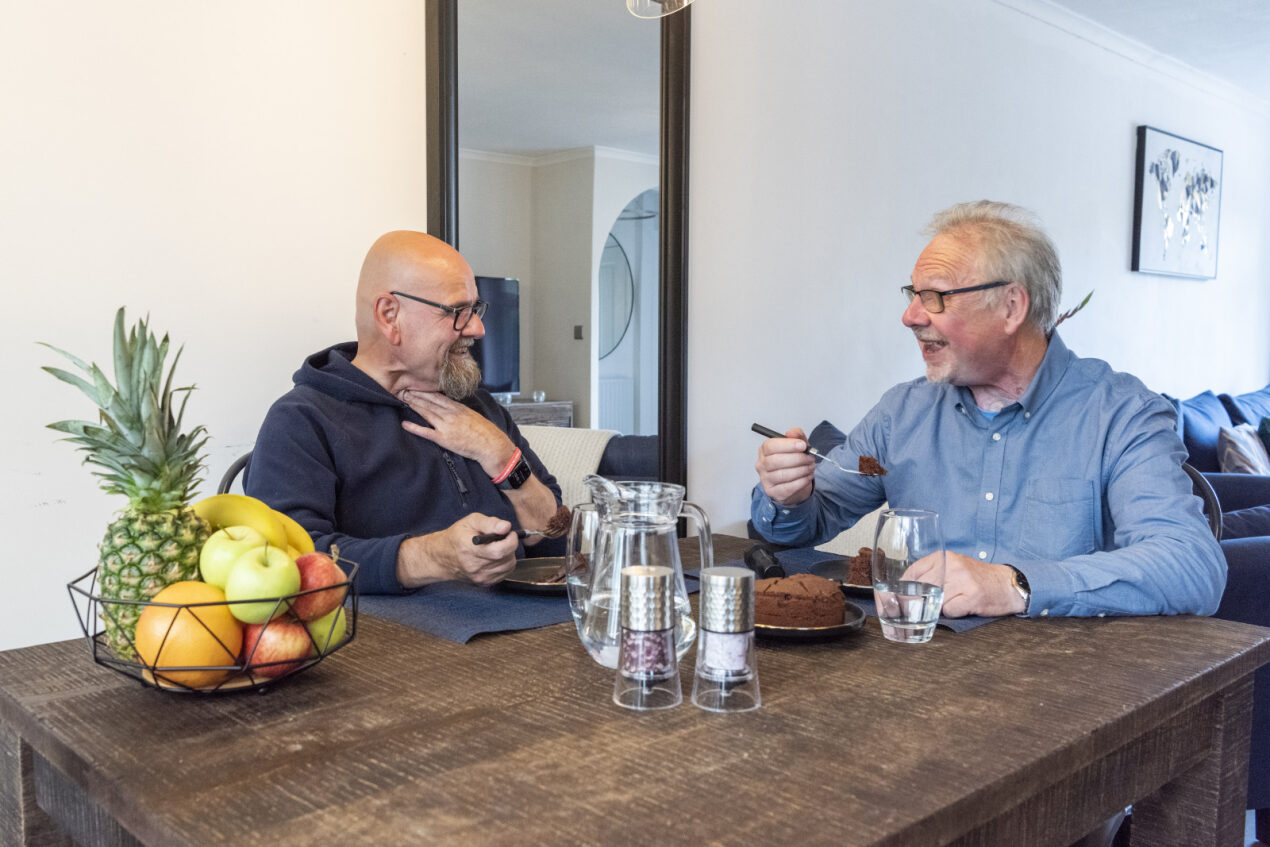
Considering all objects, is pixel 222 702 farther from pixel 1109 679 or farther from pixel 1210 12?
pixel 1210 12

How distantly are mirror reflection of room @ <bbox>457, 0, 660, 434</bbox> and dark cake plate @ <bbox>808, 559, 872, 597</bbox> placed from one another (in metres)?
1.03

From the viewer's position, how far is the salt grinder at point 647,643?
0.97 m

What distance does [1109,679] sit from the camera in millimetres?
1145

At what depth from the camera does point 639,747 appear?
3.00ft

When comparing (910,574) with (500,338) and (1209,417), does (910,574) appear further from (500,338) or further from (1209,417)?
(1209,417)

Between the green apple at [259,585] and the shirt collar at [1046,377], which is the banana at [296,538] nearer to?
the green apple at [259,585]

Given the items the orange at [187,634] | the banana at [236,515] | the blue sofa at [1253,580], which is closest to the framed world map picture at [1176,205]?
the blue sofa at [1253,580]

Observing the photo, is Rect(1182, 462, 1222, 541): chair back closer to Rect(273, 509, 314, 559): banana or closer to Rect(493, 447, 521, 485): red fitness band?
Rect(493, 447, 521, 485): red fitness band

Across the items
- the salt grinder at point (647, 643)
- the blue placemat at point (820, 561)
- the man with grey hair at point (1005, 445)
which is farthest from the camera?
the man with grey hair at point (1005, 445)

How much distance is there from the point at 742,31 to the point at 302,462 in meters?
1.97

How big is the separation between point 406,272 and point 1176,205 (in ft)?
15.2

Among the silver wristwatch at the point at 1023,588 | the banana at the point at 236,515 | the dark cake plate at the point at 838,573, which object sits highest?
the banana at the point at 236,515

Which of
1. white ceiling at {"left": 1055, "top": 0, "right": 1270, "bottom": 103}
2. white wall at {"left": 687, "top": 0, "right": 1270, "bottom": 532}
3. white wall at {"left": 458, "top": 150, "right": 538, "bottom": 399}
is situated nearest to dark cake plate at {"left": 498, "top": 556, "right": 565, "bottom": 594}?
white wall at {"left": 458, "top": 150, "right": 538, "bottom": 399}

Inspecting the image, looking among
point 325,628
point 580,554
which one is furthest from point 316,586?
point 580,554
